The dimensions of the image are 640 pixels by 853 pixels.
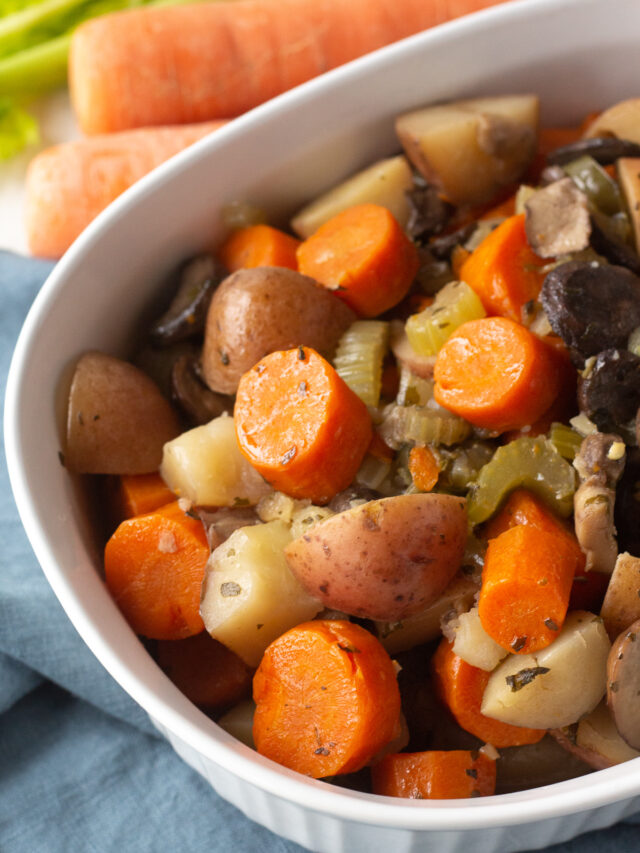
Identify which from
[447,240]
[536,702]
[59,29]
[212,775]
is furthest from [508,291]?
[59,29]

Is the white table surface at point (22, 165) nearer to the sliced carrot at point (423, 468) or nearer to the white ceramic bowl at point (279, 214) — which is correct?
the white ceramic bowl at point (279, 214)

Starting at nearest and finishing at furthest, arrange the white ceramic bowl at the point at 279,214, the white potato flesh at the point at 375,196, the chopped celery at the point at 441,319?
1. the white ceramic bowl at the point at 279,214
2. the chopped celery at the point at 441,319
3. the white potato flesh at the point at 375,196

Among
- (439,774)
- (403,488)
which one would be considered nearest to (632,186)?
(403,488)

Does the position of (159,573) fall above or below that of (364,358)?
below

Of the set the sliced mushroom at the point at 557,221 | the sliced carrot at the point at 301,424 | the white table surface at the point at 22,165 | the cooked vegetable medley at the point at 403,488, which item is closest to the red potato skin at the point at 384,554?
the cooked vegetable medley at the point at 403,488

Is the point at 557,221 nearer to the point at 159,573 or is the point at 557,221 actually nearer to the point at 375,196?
the point at 375,196
